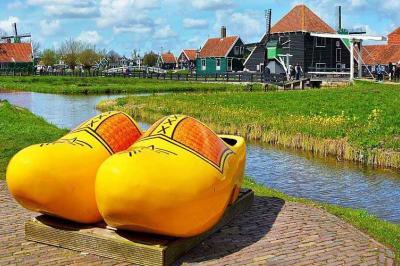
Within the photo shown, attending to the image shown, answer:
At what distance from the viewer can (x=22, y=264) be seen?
5.41 meters

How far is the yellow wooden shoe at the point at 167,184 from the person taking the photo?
4941 millimetres

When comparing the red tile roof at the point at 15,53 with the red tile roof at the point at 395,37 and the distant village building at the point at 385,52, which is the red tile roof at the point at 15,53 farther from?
the red tile roof at the point at 395,37

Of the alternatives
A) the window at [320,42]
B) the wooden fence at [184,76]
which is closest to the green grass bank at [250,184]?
the wooden fence at [184,76]

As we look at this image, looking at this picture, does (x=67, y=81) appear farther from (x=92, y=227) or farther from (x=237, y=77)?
(x=92, y=227)

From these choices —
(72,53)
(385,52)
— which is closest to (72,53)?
(72,53)

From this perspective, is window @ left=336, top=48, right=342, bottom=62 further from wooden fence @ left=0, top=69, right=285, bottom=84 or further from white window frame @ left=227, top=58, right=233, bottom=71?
white window frame @ left=227, top=58, right=233, bottom=71

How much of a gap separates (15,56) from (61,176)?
2917 inches

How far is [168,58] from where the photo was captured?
105m

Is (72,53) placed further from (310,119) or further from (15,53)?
(310,119)

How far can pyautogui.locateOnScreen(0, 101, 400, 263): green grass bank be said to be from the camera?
6.80 meters

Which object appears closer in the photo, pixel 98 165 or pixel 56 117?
pixel 98 165

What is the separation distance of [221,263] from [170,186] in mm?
1042

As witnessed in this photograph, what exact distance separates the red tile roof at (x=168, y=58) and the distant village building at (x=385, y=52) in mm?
48759

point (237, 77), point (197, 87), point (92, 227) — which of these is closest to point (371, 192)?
point (92, 227)
